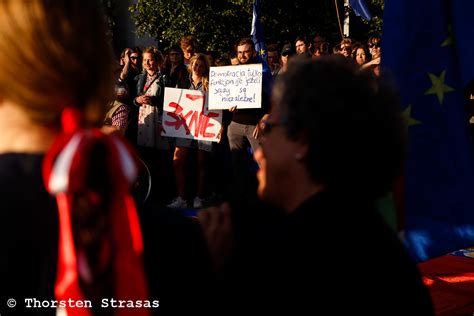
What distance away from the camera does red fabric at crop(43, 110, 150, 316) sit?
1.19m

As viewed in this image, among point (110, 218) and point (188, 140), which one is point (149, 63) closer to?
point (188, 140)

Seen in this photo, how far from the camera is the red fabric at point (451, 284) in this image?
393 centimetres

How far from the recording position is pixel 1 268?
123 centimetres

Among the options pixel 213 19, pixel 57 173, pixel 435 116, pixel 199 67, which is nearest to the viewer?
pixel 57 173

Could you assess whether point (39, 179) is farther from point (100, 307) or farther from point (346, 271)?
point (346, 271)

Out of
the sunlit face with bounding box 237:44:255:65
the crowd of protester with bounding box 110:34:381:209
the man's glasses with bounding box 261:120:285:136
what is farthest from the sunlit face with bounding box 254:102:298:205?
the sunlit face with bounding box 237:44:255:65

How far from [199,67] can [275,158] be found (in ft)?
20.5

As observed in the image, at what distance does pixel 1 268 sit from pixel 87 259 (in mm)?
162

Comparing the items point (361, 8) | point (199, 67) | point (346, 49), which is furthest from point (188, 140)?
point (361, 8)

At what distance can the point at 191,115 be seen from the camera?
25.4 feet

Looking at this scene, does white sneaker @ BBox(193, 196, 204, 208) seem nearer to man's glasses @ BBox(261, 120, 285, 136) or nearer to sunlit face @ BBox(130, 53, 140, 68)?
sunlit face @ BBox(130, 53, 140, 68)

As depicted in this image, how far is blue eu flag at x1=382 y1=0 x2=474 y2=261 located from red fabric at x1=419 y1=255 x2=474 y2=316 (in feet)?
3.70

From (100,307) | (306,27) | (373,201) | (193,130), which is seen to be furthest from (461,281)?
(306,27)

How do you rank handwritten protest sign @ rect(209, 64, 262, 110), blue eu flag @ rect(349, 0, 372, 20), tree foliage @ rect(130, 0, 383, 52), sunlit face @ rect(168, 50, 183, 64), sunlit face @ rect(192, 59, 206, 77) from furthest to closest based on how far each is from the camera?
tree foliage @ rect(130, 0, 383, 52)
blue eu flag @ rect(349, 0, 372, 20)
sunlit face @ rect(168, 50, 183, 64)
sunlit face @ rect(192, 59, 206, 77)
handwritten protest sign @ rect(209, 64, 262, 110)
